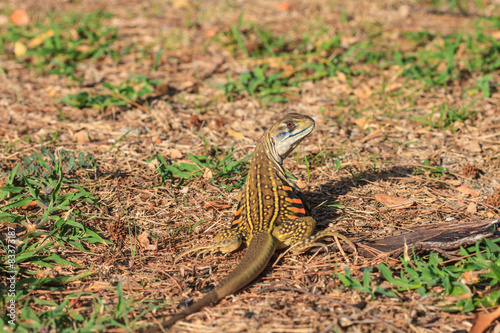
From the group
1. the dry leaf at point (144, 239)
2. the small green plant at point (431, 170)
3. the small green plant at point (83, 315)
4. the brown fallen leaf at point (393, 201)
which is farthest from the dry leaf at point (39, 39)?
the small green plant at point (431, 170)

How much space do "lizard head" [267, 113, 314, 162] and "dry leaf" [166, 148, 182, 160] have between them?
5.13 ft

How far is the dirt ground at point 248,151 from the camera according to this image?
10.9 ft

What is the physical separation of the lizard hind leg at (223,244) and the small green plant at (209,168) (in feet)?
3.19

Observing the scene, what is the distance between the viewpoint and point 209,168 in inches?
195

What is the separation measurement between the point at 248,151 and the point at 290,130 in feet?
4.73

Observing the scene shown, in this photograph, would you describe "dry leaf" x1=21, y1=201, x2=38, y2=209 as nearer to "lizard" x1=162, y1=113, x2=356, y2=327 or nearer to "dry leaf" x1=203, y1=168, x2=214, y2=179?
"lizard" x1=162, y1=113, x2=356, y2=327

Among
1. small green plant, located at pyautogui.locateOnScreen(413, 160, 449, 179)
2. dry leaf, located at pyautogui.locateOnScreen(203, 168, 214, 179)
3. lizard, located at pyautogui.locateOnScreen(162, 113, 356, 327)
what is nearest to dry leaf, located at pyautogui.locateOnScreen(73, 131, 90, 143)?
dry leaf, located at pyautogui.locateOnScreen(203, 168, 214, 179)

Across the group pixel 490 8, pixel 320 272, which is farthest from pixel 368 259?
pixel 490 8

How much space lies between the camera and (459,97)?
21.2 feet

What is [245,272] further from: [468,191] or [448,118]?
[448,118]

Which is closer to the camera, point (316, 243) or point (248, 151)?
point (316, 243)

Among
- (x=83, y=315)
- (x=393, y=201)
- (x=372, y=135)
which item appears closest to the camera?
(x=83, y=315)

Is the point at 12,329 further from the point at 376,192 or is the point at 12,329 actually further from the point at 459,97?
the point at 459,97

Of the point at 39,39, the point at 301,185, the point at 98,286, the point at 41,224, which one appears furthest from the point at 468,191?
the point at 39,39
